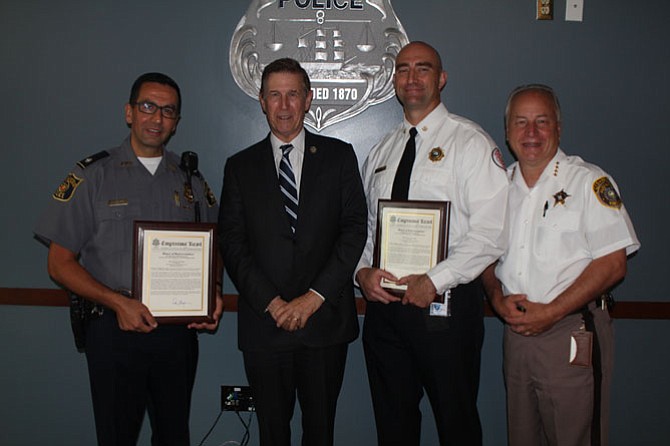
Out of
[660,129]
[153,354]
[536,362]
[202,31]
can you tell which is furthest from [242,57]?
[660,129]

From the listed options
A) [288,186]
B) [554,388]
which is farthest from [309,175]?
[554,388]

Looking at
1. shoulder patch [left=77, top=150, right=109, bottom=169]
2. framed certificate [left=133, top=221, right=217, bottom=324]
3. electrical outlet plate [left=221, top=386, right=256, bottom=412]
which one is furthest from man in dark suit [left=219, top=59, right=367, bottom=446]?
electrical outlet plate [left=221, top=386, right=256, bottom=412]

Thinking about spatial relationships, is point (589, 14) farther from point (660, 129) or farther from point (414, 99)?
point (414, 99)

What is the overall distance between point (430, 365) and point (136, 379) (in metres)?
1.22

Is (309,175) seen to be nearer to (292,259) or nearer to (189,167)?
(292,259)

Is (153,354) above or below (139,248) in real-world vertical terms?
below

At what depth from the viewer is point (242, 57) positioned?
2.72 metres

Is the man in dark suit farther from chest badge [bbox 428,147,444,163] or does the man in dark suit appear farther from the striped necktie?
chest badge [bbox 428,147,444,163]

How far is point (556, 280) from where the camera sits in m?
1.96

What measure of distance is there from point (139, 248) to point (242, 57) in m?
1.31

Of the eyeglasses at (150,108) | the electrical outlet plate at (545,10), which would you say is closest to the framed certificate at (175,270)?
the eyeglasses at (150,108)

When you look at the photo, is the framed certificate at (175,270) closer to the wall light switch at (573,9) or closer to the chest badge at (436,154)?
the chest badge at (436,154)

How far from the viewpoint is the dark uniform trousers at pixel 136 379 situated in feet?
6.55

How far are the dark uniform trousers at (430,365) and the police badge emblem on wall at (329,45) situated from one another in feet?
4.03
